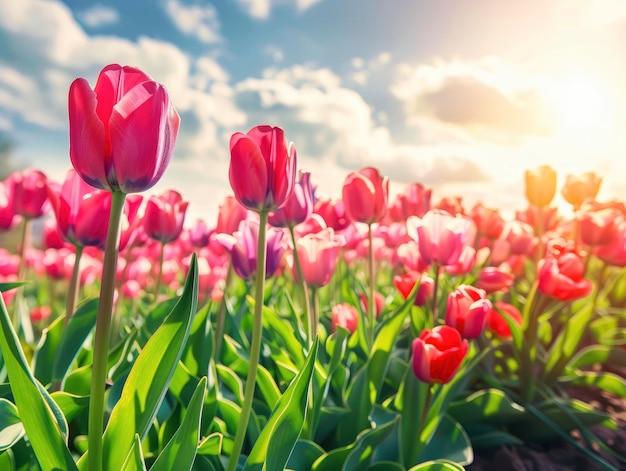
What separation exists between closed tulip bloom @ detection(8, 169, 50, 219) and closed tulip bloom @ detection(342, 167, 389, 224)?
1106 mm

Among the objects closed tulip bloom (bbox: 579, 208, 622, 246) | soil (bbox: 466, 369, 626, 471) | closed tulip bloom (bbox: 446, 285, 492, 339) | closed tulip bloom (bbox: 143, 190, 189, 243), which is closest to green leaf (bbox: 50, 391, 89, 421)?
closed tulip bloom (bbox: 143, 190, 189, 243)

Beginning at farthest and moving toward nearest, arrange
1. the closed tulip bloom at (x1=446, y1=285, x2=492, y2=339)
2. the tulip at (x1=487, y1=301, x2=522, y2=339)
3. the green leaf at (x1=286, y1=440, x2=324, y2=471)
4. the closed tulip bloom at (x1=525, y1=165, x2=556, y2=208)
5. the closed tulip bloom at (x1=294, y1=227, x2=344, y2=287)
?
1. the closed tulip bloom at (x1=525, y1=165, x2=556, y2=208)
2. the tulip at (x1=487, y1=301, x2=522, y2=339)
3. the closed tulip bloom at (x1=294, y1=227, x2=344, y2=287)
4. the closed tulip bloom at (x1=446, y1=285, x2=492, y2=339)
5. the green leaf at (x1=286, y1=440, x2=324, y2=471)

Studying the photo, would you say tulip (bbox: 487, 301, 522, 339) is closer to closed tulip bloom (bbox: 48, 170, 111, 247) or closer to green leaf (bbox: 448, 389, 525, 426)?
green leaf (bbox: 448, 389, 525, 426)

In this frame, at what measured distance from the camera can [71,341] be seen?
1.52 m

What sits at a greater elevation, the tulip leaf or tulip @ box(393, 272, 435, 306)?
tulip @ box(393, 272, 435, 306)

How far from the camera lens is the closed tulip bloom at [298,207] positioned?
5.60ft

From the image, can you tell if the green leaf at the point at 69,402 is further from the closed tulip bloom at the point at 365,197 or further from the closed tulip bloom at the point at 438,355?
the closed tulip bloom at the point at 365,197

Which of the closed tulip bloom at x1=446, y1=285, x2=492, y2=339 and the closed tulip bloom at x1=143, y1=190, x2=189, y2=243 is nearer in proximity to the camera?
the closed tulip bloom at x1=446, y1=285, x2=492, y2=339

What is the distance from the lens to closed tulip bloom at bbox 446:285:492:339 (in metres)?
1.62

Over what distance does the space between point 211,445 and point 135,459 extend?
356mm

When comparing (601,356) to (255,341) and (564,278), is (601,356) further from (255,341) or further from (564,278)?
(255,341)

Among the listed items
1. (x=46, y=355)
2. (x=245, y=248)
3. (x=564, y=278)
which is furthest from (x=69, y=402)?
(x=564, y=278)

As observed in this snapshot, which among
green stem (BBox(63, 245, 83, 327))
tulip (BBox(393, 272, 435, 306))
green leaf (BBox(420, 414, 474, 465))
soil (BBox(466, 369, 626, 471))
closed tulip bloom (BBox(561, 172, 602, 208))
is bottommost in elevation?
soil (BBox(466, 369, 626, 471))

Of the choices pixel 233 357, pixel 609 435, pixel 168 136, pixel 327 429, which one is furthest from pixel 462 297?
pixel 609 435
